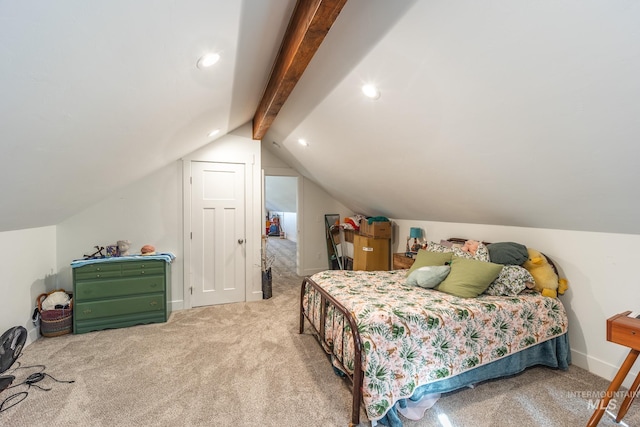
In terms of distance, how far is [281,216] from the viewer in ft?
37.3

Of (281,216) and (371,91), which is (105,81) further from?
(281,216)

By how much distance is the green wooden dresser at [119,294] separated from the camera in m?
3.11

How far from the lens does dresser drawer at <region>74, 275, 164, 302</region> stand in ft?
10.2

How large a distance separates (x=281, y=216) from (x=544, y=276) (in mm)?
9535

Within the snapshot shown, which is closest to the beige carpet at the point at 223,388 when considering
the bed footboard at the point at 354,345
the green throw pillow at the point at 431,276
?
the bed footboard at the point at 354,345

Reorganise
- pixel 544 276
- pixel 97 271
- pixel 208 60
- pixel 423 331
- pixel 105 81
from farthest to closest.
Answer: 1. pixel 97 271
2. pixel 544 276
3. pixel 423 331
4. pixel 208 60
5. pixel 105 81

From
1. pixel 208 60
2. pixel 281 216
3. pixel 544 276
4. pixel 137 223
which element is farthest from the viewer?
pixel 281 216

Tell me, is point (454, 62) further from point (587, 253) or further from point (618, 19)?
point (587, 253)

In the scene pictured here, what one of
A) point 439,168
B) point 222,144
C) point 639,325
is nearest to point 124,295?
point 222,144

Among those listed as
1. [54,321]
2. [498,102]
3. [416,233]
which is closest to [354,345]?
[498,102]

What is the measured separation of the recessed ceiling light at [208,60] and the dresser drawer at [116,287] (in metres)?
2.61

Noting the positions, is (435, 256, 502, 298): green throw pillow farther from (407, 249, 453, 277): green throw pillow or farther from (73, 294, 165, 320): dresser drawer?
(73, 294, 165, 320): dresser drawer

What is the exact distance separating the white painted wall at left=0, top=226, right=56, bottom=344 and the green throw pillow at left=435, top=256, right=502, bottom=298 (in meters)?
4.01

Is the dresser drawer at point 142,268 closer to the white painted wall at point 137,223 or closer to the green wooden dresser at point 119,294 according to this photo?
the green wooden dresser at point 119,294
